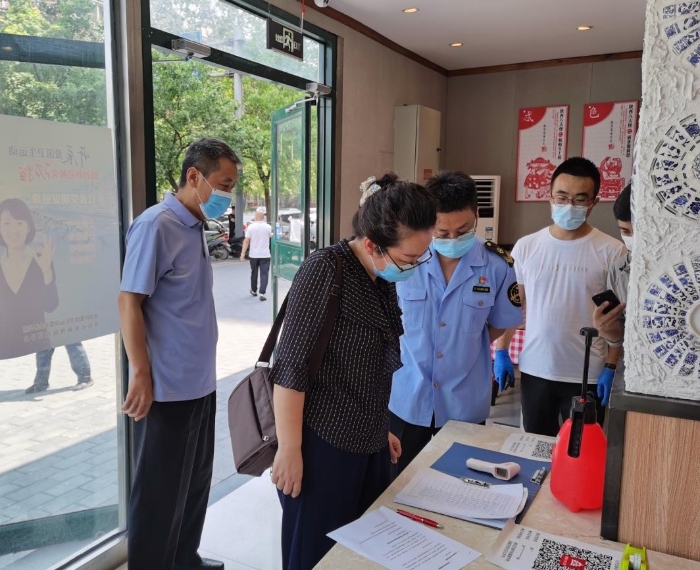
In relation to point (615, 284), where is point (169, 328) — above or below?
below

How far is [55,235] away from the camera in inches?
76.0

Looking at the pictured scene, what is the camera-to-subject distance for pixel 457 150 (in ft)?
17.9

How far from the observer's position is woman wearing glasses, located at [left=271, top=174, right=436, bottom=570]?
124 centimetres

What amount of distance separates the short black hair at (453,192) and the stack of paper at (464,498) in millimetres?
756

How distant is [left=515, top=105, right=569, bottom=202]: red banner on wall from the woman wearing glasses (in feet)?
13.6

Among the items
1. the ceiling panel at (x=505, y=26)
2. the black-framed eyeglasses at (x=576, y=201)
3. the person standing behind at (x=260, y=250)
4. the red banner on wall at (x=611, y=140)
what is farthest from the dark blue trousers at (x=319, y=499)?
the person standing behind at (x=260, y=250)

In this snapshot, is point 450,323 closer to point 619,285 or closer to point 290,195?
point 619,285

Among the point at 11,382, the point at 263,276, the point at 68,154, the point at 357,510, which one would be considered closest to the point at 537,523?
the point at 357,510

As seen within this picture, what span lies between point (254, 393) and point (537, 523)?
696mm

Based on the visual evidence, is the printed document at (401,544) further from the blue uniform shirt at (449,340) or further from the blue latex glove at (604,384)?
the blue latex glove at (604,384)

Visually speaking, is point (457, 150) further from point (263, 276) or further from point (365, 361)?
point (365, 361)

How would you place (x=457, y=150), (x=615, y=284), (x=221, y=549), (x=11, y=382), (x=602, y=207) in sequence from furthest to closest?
1. (x=457, y=150)
2. (x=602, y=207)
3. (x=221, y=549)
4. (x=615, y=284)
5. (x=11, y=382)

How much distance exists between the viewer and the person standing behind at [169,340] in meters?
1.85

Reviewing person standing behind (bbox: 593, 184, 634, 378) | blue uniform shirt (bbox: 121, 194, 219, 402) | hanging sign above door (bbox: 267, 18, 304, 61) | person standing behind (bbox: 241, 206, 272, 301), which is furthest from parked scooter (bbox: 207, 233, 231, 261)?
person standing behind (bbox: 593, 184, 634, 378)
